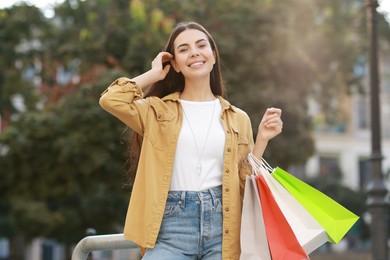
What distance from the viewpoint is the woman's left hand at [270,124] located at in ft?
12.3

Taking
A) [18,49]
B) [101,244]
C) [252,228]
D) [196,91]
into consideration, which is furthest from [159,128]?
[18,49]

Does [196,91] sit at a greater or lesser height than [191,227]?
greater

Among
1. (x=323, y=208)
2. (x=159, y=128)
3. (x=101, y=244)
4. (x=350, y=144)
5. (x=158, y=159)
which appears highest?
(x=350, y=144)

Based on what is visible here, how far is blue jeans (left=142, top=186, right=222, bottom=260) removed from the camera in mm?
3504

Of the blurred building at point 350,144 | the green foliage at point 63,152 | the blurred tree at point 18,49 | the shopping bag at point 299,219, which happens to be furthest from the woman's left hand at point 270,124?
the blurred building at point 350,144

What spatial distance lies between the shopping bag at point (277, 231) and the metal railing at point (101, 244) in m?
0.74

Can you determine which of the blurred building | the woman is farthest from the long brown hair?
the blurred building

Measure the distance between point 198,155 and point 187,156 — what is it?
0.05m

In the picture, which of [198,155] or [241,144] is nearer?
[198,155]

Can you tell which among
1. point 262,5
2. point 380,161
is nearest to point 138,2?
point 262,5

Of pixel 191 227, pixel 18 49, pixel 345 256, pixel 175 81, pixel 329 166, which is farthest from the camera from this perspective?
pixel 329 166

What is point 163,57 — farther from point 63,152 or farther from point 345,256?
point 345,256

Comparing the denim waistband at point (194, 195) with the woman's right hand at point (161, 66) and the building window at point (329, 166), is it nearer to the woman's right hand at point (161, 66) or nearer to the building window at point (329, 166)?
the woman's right hand at point (161, 66)

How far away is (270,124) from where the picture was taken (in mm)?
3746
